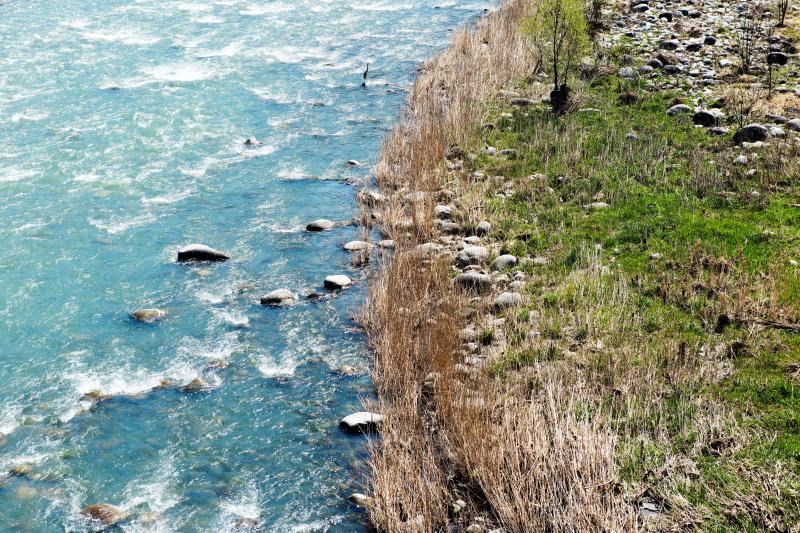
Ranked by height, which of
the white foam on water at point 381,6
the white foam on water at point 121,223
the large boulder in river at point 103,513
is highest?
the white foam on water at point 381,6

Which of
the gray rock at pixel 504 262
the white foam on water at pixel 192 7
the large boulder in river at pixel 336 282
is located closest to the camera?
the gray rock at pixel 504 262

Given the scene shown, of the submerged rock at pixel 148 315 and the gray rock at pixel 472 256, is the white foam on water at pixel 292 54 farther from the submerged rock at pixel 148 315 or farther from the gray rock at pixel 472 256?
the submerged rock at pixel 148 315

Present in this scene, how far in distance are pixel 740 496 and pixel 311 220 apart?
34.2ft

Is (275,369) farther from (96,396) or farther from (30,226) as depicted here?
(30,226)

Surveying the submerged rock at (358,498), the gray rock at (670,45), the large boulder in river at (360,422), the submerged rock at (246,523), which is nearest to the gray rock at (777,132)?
the gray rock at (670,45)

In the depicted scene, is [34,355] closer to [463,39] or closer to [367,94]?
[367,94]

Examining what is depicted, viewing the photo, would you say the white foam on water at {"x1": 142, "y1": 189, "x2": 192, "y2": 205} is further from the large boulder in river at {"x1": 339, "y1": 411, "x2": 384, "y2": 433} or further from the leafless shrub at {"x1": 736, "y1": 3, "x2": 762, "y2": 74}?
the leafless shrub at {"x1": 736, "y1": 3, "x2": 762, "y2": 74}

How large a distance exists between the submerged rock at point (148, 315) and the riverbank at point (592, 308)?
11.6 feet

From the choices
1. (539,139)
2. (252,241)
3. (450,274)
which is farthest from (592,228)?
(252,241)

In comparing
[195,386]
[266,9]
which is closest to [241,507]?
[195,386]

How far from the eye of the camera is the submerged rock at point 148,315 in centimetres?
1260

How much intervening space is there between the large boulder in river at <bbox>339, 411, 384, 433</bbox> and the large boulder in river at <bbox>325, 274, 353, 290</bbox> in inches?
146

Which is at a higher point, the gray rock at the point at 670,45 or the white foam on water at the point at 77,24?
the white foam on water at the point at 77,24

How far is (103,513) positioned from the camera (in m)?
8.80
